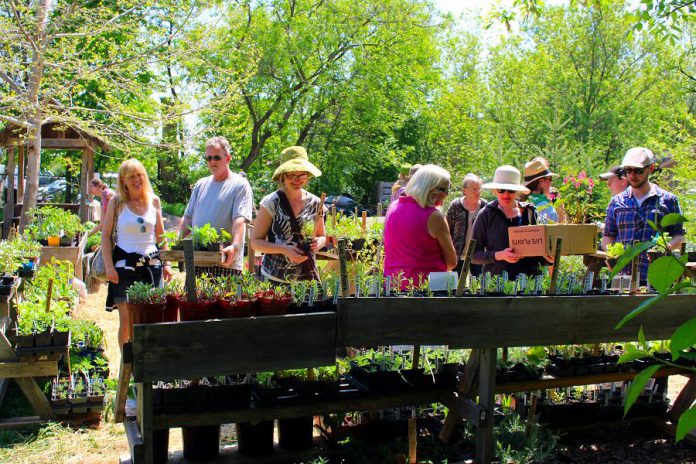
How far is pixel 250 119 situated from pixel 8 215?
11.4m

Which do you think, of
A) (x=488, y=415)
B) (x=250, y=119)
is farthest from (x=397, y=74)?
(x=488, y=415)

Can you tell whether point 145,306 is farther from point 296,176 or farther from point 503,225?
point 503,225

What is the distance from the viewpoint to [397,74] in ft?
78.7

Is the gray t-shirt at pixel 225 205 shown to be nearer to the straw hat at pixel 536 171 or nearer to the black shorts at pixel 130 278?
the black shorts at pixel 130 278

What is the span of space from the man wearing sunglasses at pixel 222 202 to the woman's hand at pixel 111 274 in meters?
0.54

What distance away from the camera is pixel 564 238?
404cm

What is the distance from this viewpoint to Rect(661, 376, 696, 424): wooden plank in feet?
14.8

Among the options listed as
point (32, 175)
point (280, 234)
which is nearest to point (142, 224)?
point (280, 234)

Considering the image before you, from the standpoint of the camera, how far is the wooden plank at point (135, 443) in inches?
118

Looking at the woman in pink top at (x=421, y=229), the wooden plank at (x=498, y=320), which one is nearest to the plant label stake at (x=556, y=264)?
the wooden plank at (x=498, y=320)

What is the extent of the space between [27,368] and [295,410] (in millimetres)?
2170

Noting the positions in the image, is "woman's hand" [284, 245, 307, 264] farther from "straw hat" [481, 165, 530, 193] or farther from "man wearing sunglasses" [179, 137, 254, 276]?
"straw hat" [481, 165, 530, 193]

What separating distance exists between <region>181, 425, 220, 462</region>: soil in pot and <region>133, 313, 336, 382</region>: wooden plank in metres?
0.56

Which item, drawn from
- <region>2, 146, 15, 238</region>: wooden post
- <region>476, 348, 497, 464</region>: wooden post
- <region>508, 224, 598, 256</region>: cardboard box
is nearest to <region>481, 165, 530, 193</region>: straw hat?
<region>508, 224, 598, 256</region>: cardboard box
